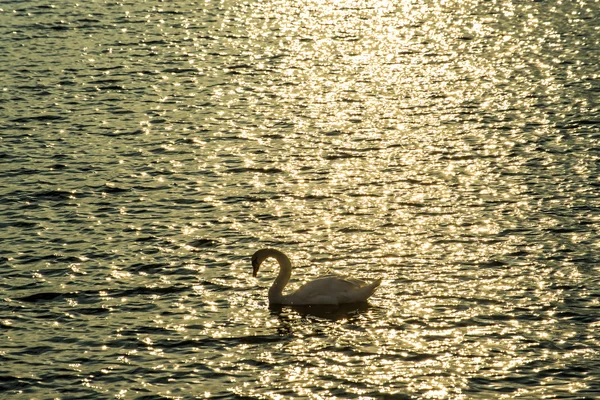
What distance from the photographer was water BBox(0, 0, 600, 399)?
22.4 meters

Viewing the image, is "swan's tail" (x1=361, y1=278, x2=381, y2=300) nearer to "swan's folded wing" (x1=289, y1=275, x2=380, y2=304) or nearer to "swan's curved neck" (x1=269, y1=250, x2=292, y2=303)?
"swan's folded wing" (x1=289, y1=275, x2=380, y2=304)

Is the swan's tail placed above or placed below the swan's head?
below

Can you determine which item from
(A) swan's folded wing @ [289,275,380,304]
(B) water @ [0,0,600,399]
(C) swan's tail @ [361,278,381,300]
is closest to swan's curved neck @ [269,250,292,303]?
(A) swan's folded wing @ [289,275,380,304]

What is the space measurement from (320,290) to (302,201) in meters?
6.90

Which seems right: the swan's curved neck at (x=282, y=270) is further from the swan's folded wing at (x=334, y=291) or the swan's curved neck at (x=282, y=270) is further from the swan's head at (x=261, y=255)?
the swan's folded wing at (x=334, y=291)

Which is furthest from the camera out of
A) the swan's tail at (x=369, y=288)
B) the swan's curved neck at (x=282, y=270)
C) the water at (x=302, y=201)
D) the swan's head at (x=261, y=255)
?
the swan's head at (x=261, y=255)

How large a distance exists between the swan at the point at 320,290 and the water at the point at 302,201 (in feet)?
1.02

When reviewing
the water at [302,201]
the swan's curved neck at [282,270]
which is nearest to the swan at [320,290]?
the swan's curved neck at [282,270]

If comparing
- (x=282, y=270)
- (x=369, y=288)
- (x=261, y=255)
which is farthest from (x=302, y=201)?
(x=369, y=288)

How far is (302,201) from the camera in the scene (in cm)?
3173

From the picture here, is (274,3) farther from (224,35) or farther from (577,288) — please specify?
(577,288)

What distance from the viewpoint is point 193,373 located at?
21.9 metres

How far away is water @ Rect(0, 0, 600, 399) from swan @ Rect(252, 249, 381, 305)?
0.31 metres

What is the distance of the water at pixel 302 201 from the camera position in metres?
22.4
